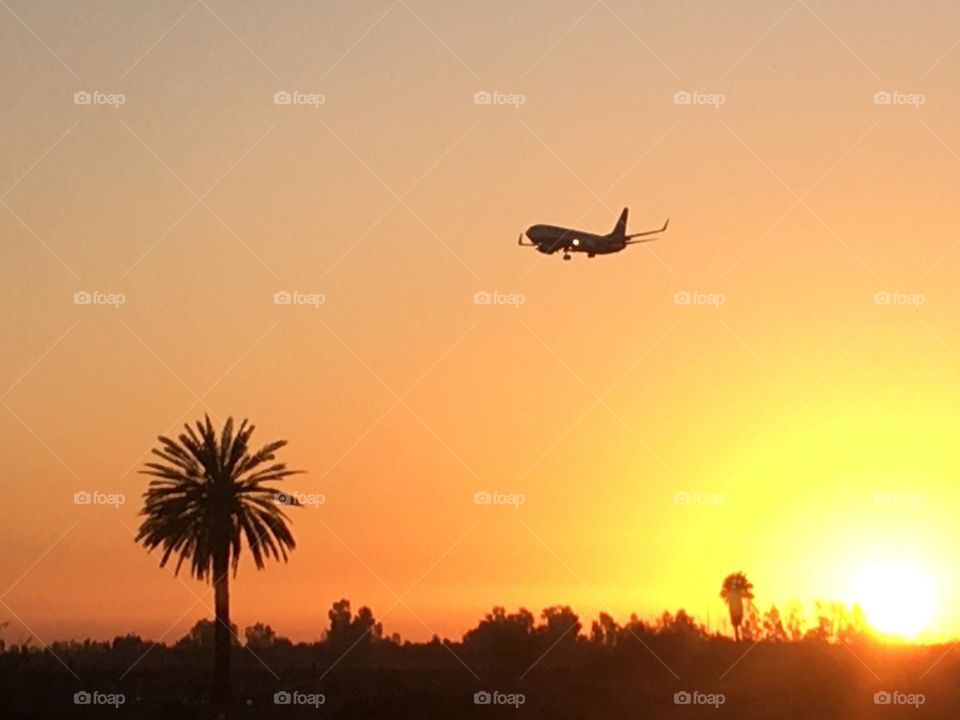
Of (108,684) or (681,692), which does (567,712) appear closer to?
(681,692)

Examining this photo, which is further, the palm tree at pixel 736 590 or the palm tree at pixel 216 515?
the palm tree at pixel 736 590

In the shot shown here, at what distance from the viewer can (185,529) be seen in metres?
86.6

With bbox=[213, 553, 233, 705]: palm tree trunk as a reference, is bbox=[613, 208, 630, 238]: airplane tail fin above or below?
above

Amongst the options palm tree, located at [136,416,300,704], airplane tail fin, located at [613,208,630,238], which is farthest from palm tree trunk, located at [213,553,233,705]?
airplane tail fin, located at [613,208,630,238]

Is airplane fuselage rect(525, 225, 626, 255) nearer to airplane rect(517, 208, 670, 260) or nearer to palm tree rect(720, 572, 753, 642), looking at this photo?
airplane rect(517, 208, 670, 260)

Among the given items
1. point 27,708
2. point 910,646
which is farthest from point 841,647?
point 27,708

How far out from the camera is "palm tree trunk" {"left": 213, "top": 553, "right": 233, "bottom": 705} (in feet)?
284

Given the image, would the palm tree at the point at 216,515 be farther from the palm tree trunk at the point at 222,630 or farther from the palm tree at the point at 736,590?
the palm tree at the point at 736,590

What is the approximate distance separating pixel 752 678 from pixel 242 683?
104 feet

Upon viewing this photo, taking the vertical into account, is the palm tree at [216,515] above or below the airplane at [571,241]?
below

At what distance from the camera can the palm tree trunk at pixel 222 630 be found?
86.5 meters

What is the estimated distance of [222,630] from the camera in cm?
8656

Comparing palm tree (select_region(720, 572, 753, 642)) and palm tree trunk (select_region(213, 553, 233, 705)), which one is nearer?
palm tree trunk (select_region(213, 553, 233, 705))

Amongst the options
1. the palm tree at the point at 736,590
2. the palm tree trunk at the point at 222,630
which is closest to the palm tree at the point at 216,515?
the palm tree trunk at the point at 222,630
